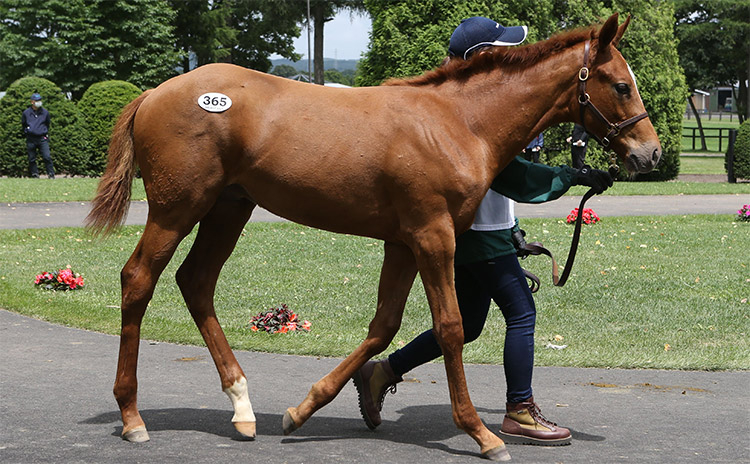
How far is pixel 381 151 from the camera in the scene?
4.59 metres

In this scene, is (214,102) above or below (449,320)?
above

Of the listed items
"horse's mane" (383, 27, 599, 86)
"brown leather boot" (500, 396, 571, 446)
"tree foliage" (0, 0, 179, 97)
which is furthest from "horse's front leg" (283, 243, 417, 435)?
"tree foliage" (0, 0, 179, 97)

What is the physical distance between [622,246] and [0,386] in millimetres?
8554

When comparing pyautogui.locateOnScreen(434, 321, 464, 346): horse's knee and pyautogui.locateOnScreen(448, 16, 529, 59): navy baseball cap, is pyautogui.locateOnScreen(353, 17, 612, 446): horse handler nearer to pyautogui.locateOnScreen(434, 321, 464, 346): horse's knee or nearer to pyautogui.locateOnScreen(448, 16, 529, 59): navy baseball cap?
pyautogui.locateOnScreen(448, 16, 529, 59): navy baseball cap

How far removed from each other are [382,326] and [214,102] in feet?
4.65

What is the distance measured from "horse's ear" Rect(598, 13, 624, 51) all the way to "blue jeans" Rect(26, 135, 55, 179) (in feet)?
67.8

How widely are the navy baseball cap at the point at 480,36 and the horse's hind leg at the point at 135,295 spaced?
1750mm

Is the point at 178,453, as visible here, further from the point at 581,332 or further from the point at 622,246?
the point at 622,246

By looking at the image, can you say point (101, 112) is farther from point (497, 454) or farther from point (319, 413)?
point (497, 454)

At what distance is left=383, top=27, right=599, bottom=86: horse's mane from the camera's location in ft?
15.6

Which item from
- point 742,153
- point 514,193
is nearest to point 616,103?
point 514,193

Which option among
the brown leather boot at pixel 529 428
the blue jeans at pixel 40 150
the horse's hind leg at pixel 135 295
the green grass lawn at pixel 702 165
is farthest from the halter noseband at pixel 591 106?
the green grass lawn at pixel 702 165

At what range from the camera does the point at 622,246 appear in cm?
1219

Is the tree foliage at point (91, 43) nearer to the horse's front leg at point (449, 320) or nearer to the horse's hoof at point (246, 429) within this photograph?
the horse's hoof at point (246, 429)
